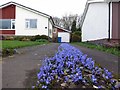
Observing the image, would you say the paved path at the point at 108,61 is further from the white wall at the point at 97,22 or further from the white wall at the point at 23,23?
the white wall at the point at 23,23

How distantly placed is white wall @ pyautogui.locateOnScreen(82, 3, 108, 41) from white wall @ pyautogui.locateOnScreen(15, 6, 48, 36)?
28.2 feet

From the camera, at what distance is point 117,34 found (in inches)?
696

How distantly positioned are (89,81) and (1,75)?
78.4 inches

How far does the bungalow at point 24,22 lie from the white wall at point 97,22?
8771mm

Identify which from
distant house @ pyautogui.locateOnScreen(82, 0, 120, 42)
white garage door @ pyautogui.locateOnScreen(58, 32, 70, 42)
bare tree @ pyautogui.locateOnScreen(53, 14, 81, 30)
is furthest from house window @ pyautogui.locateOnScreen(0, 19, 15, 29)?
bare tree @ pyautogui.locateOnScreen(53, 14, 81, 30)

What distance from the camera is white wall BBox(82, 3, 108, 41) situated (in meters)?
21.1

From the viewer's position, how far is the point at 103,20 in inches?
843

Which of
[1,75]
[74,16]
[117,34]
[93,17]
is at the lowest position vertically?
[1,75]

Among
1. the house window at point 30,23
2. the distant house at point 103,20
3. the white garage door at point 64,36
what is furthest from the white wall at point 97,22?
the white garage door at point 64,36

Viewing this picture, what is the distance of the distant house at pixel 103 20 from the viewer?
1781 cm

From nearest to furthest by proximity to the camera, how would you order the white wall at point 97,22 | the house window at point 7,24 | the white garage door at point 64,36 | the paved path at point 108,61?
the paved path at point 108,61
the white wall at point 97,22
the house window at point 7,24
the white garage door at point 64,36

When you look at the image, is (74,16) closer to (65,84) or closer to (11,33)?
(11,33)

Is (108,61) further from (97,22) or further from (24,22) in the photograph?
(24,22)

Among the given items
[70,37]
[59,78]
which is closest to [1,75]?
[59,78]
